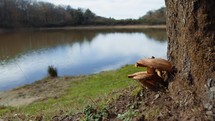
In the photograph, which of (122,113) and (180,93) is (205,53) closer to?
(180,93)

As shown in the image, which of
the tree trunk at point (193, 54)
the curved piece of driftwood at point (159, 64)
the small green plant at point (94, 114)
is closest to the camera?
the tree trunk at point (193, 54)

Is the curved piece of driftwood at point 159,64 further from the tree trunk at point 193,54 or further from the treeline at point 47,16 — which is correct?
the treeline at point 47,16

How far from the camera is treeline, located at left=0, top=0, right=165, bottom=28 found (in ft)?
282

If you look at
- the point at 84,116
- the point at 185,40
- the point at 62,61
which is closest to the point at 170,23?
the point at 185,40

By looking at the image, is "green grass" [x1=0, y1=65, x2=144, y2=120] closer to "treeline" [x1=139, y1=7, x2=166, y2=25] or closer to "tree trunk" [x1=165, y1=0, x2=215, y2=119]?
"tree trunk" [x1=165, y1=0, x2=215, y2=119]

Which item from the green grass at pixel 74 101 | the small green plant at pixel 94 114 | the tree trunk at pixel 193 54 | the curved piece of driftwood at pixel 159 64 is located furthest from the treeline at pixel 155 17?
the tree trunk at pixel 193 54

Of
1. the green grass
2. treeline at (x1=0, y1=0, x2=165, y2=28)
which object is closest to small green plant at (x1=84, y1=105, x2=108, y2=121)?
the green grass

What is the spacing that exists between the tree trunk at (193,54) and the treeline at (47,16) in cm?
7945

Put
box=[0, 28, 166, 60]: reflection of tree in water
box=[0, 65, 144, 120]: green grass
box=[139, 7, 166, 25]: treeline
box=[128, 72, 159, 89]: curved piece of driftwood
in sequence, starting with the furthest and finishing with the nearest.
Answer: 1. box=[139, 7, 166, 25]: treeline
2. box=[0, 28, 166, 60]: reflection of tree in water
3. box=[0, 65, 144, 120]: green grass
4. box=[128, 72, 159, 89]: curved piece of driftwood

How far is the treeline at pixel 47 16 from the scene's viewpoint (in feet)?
282

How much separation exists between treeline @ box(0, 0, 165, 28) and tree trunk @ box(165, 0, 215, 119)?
7945cm

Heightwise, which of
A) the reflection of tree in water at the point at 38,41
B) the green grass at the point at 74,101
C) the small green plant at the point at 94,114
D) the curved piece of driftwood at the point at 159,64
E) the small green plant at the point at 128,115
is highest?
the curved piece of driftwood at the point at 159,64

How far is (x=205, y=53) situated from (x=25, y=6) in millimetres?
99040

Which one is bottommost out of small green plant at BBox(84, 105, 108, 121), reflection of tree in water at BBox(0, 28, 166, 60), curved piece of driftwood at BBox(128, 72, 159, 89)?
reflection of tree in water at BBox(0, 28, 166, 60)
